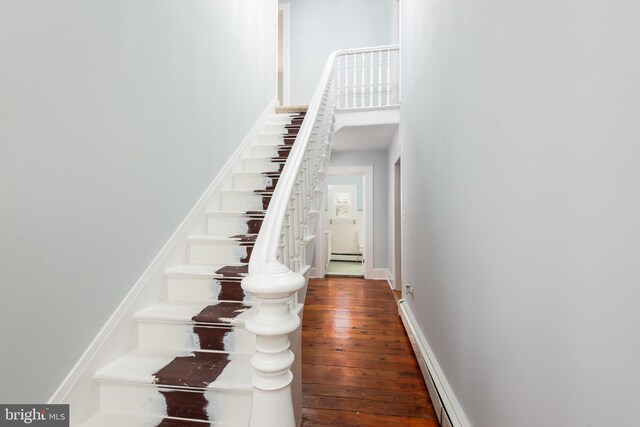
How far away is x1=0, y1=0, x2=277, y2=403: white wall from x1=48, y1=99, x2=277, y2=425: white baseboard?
0.13 ft

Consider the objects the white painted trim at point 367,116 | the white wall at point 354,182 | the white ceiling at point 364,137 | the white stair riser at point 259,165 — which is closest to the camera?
the white stair riser at point 259,165

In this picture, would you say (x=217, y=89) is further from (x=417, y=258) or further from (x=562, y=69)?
(x=562, y=69)

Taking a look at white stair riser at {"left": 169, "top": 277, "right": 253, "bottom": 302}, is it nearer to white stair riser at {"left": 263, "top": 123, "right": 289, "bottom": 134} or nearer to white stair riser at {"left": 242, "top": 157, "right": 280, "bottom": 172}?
white stair riser at {"left": 242, "top": 157, "right": 280, "bottom": 172}

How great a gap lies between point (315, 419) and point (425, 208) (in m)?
1.55

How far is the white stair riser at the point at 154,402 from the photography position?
1237 mm

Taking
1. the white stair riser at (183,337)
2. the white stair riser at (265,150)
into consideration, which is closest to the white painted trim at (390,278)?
the white stair riser at (265,150)

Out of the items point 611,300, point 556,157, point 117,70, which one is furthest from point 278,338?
point 117,70

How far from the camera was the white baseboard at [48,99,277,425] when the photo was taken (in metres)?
1.24

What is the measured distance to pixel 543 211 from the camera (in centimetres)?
81

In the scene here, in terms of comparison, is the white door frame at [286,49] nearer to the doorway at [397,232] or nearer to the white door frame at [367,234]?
the white door frame at [367,234]

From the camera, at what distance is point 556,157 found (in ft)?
2.47

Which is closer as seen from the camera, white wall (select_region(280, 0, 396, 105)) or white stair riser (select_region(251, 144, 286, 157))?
white stair riser (select_region(251, 144, 286, 157))

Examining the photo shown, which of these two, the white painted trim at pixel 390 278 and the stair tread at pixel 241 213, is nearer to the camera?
the stair tread at pixel 241 213

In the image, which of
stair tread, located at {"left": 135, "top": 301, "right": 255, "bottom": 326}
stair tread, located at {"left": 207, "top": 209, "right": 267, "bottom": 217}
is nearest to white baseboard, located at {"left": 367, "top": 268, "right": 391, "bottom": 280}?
stair tread, located at {"left": 207, "top": 209, "right": 267, "bottom": 217}
